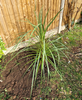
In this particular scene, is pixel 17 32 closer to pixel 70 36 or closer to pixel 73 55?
pixel 73 55

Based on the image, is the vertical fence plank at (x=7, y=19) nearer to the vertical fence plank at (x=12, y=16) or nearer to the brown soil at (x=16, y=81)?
the vertical fence plank at (x=12, y=16)

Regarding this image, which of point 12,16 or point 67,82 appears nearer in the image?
point 67,82

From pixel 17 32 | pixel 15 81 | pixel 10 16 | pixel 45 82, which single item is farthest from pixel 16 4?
pixel 45 82

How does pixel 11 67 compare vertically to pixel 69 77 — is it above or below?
above

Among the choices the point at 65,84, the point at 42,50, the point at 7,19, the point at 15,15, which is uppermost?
the point at 15,15

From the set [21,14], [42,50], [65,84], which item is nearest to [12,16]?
[21,14]

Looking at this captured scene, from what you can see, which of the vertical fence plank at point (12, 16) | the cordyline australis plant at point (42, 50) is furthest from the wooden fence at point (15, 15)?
the cordyline australis plant at point (42, 50)

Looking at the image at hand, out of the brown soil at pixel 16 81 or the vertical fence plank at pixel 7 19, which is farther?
the vertical fence plank at pixel 7 19

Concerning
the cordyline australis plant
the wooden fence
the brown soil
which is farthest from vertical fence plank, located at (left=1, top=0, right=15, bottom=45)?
the brown soil

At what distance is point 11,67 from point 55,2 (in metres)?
2.26

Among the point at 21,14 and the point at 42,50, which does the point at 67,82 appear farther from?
the point at 21,14

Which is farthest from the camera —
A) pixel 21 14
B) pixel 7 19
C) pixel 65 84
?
pixel 21 14

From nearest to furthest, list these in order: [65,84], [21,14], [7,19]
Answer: [65,84] < [7,19] < [21,14]

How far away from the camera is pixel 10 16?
5.88ft
